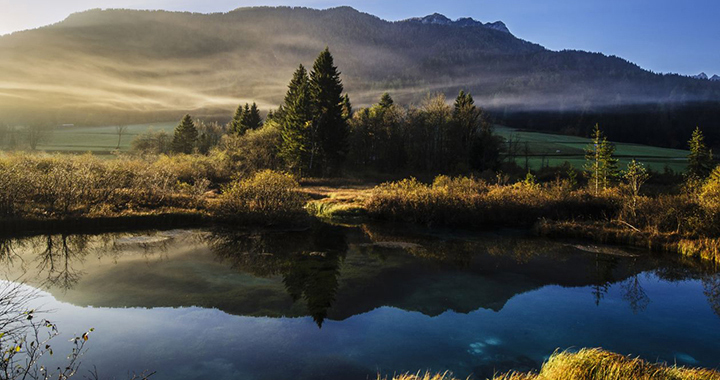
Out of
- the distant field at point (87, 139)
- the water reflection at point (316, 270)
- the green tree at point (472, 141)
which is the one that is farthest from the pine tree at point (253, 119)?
the water reflection at point (316, 270)

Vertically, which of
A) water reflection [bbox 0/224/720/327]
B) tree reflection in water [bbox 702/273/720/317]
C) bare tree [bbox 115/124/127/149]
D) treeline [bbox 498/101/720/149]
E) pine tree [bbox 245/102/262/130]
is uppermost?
treeline [bbox 498/101/720/149]

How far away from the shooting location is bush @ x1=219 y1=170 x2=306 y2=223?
94.5ft

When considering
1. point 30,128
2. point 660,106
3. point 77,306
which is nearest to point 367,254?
point 77,306

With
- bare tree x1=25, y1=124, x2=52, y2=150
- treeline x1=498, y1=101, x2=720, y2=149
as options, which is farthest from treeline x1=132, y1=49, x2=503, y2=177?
treeline x1=498, y1=101, x2=720, y2=149

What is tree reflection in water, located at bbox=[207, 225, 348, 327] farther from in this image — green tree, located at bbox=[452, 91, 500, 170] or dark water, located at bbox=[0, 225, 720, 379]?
green tree, located at bbox=[452, 91, 500, 170]

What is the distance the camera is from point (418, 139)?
66562 millimetres

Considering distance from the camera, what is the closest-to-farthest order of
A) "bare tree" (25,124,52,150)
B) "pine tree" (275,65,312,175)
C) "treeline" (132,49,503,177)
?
"pine tree" (275,65,312,175) < "treeline" (132,49,503,177) < "bare tree" (25,124,52,150)

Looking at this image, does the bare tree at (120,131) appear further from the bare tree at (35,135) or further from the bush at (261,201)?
the bush at (261,201)

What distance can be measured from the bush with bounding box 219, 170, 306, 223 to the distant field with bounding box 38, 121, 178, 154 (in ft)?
251

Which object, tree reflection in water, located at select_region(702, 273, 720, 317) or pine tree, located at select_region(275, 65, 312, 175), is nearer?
tree reflection in water, located at select_region(702, 273, 720, 317)

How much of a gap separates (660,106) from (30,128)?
743ft

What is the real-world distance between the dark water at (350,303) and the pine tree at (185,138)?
2451 inches

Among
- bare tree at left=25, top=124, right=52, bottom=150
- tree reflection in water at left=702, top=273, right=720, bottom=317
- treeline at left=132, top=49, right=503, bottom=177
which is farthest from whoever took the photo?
bare tree at left=25, top=124, right=52, bottom=150

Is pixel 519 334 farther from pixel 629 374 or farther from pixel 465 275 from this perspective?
pixel 465 275
